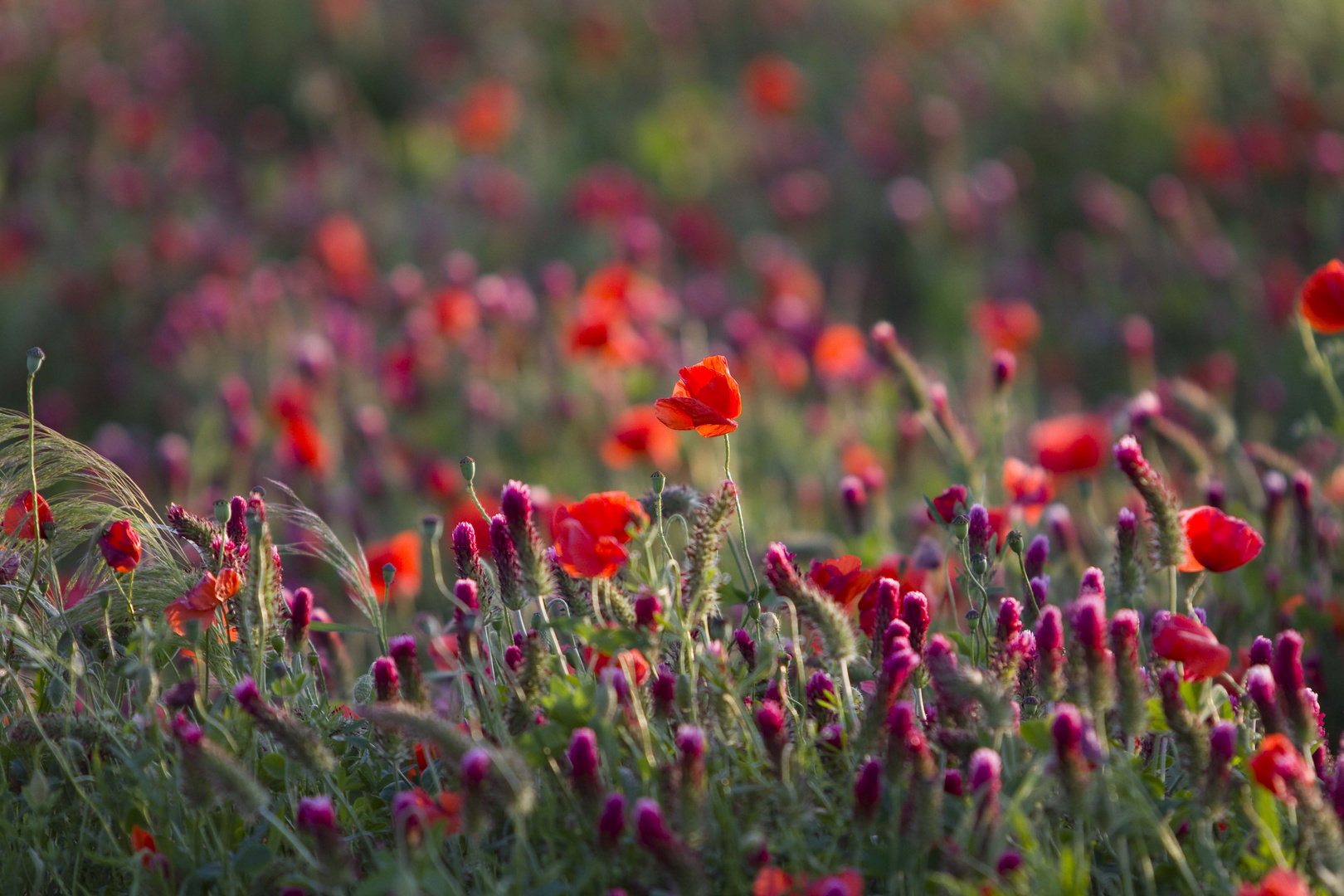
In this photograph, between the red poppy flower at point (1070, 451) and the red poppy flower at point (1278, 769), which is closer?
the red poppy flower at point (1278, 769)

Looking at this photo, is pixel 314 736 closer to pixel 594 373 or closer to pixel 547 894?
pixel 547 894

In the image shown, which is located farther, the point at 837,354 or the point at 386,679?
the point at 837,354

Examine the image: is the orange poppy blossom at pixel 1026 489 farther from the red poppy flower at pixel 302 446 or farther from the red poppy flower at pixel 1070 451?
the red poppy flower at pixel 302 446

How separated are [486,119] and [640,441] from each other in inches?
151

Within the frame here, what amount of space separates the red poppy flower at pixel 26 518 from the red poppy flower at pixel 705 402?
90cm

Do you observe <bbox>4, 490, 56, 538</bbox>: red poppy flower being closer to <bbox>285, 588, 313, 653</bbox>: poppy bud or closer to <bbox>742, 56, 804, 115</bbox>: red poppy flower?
<bbox>285, 588, 313, 653</bbox>: poppy bud

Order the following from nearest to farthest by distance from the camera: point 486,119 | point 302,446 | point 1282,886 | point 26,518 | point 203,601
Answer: point 1282,886 < point 203,601 < point 26,518 < point 302,446 < point 486,119

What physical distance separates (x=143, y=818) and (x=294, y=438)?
2.13m

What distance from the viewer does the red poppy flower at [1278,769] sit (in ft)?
4.55

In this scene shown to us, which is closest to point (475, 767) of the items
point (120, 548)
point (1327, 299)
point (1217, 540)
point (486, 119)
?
point (120, 548)

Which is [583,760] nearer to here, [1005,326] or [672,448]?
[672,448]

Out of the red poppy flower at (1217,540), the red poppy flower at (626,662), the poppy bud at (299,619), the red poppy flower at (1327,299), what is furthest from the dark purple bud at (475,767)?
the red poppy flower at (1327,299)

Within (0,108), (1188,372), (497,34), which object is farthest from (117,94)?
(1188,372)

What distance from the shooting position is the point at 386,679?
66.0 inches
